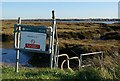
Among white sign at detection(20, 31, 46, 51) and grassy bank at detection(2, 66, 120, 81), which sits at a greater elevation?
white sign at detection(20, 31, 46, 51)

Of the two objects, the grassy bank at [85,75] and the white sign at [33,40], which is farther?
the white sign at [33,40]

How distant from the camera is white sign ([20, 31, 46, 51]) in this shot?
10.5 metres

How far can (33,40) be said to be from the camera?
1060 cm

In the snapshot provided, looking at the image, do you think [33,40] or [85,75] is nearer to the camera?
[85,75]

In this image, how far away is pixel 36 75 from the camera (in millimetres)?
9938

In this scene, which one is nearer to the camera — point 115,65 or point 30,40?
point 115,65

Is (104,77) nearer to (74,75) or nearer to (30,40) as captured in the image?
(74,75)

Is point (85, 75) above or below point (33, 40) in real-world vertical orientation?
below

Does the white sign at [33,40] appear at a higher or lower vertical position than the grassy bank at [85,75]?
higher

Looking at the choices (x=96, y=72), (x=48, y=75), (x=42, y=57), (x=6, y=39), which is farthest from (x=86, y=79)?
(x=6, y=39)

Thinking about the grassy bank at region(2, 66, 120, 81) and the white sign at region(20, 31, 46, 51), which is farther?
the white sign at region(20, 31, 46, 51)

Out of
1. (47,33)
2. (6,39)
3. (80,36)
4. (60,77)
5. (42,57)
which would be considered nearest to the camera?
(60,77)

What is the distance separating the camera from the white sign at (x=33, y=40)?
1050 cm

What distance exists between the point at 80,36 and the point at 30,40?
43106mm
